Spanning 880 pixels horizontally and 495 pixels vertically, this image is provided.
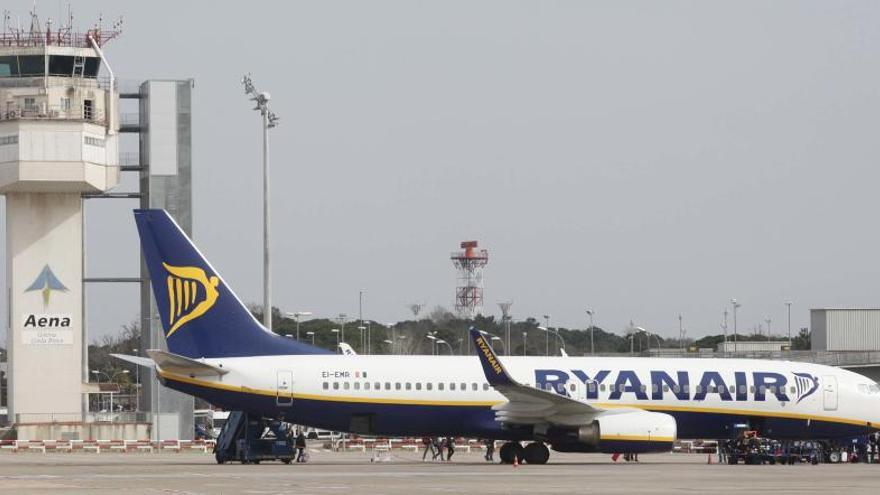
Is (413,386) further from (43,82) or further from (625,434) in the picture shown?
(43,82)

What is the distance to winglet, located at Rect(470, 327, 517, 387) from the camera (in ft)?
132

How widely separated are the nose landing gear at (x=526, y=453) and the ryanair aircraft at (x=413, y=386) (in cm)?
4

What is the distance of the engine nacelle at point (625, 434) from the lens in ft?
135

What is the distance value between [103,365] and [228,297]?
112 m

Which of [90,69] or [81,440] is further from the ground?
[90,69]

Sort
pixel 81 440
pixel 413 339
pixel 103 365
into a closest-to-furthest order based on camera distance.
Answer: pixel 81 440, pixel 413 339, pixel 103 365

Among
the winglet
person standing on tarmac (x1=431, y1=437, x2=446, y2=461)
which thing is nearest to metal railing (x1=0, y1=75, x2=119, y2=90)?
person standing on tarmac (x1=431, y1=437, x2=446, y2=461)

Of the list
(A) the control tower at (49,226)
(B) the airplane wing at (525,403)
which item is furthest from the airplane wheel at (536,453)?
(A) the control tower at (49,226)

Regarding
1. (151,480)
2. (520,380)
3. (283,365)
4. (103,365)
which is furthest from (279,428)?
(103,365)

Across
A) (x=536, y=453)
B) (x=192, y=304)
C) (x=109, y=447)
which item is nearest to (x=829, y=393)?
(x=536, y=453)

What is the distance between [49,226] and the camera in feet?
238

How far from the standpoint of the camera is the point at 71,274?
240 feet

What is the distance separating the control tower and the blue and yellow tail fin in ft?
100.0

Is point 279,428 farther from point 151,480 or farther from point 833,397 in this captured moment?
point 833,397
